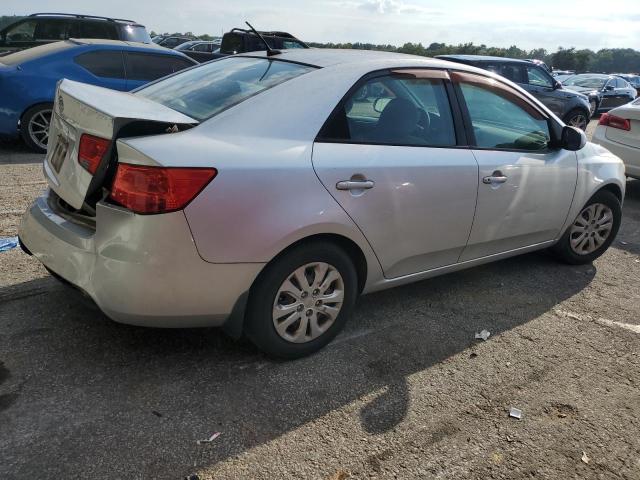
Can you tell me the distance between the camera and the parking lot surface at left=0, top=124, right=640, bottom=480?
7.82 feet

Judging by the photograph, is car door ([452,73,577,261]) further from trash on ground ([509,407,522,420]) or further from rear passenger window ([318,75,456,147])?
trash on ground ([509,407,522,420])

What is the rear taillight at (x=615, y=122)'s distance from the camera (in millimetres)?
7446

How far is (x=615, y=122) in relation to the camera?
300 inches

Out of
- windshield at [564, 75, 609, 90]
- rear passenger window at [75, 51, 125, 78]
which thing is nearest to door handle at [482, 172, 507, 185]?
rear passenger window at [75, 51, 125, 78]

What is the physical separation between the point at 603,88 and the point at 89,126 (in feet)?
63.6

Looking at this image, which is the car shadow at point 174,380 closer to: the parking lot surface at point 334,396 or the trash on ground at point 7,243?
the parking lot surface at point 334,396

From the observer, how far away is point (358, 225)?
3029 mm

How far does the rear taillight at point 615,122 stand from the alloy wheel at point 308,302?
6068 millimetres

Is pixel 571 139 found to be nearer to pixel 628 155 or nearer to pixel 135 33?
pixel 628 155

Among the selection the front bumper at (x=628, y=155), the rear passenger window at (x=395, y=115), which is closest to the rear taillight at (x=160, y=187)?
the rear passenger window at (x=395, y=115)

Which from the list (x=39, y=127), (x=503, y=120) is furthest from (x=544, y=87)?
(x=39, y=127)

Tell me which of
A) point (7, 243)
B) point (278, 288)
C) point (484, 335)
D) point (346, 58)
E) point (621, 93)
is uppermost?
point (346, 58)

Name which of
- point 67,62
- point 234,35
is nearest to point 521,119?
point 67,62

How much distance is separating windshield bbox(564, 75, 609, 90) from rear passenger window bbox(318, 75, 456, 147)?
17.6 metres
